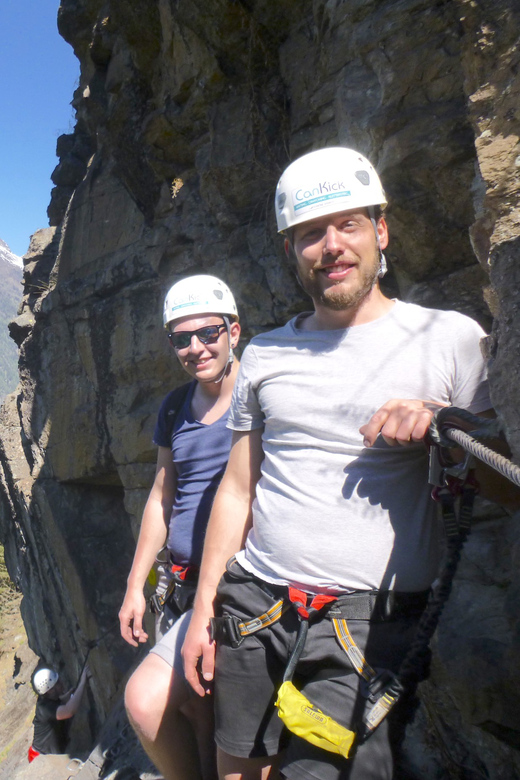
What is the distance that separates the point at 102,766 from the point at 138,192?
625 centimetres

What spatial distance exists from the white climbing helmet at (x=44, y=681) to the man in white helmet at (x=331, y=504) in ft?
20.9

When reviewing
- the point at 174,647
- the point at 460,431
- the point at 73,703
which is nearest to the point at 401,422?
the point at 460,431

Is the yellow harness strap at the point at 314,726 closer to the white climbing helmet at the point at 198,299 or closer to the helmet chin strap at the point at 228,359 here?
the helmet chin strap at the point at 228,359

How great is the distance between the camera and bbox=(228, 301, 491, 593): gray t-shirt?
1692 millimetres

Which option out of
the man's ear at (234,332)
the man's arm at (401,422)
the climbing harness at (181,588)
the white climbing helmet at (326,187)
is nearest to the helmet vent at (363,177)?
the white climbing helmet at (326,187)

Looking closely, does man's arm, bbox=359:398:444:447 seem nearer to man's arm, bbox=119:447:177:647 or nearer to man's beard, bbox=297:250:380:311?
man's beard, bbox=297:250:380:311

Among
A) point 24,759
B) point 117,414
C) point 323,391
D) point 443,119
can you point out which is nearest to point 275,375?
point 323,391

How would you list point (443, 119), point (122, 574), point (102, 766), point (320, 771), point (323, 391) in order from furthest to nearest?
point (122, 574) → point (102, 766) → point (443, 119) → point (323, 391) → point (320, 771)

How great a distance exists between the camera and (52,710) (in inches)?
290

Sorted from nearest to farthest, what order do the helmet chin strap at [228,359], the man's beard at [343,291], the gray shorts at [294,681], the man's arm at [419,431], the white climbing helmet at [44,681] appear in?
the man's arm at [419,431] < the gray shorts at [294,681] < the man's beard at [343,291] < the helmet chin strap at [228,359] < the white climbing helmet at [44,681]

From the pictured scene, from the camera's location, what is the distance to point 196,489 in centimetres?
269

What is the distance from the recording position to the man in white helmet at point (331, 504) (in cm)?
167

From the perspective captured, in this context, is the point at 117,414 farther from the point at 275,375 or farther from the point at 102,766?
the point at 275,375

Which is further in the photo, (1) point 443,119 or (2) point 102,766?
(2) point 102,766
